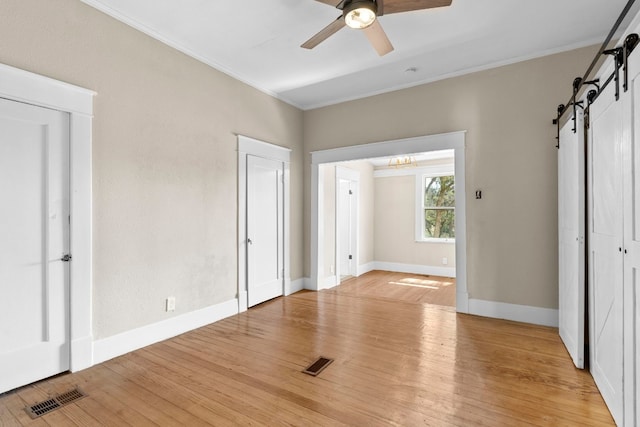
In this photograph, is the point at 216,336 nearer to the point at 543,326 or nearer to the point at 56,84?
the point at 56,84

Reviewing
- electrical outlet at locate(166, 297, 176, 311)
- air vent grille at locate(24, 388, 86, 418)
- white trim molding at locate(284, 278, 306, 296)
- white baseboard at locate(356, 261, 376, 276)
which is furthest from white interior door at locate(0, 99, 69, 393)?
white baseboard at locate(356, 261, 376, 276)

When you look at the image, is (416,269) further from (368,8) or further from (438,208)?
(368,8)

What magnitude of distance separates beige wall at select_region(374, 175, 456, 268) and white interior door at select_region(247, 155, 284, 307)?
131 inches

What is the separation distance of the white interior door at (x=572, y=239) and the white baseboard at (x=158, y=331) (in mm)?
3546

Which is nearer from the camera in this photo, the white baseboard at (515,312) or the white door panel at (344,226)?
the white baseboard at (515,312)

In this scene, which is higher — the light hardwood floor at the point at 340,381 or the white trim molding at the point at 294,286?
the white trim molding at the point at 294,286

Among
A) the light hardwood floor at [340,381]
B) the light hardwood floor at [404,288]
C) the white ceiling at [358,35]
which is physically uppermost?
the white ceiling at [358,35]

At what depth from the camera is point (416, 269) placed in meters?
7.04

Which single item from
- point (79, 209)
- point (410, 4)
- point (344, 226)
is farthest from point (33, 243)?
point (344, 226)

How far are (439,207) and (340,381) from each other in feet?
17.5

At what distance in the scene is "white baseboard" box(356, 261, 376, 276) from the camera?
6.77 m

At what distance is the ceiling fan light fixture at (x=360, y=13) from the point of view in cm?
214

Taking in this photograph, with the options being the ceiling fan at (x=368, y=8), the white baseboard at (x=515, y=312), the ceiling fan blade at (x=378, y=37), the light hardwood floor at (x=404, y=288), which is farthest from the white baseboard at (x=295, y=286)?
the ceiling fan at (x=368, y=8)

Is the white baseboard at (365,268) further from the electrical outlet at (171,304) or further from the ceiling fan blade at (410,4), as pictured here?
the ceiling fan blade at (410,4)
